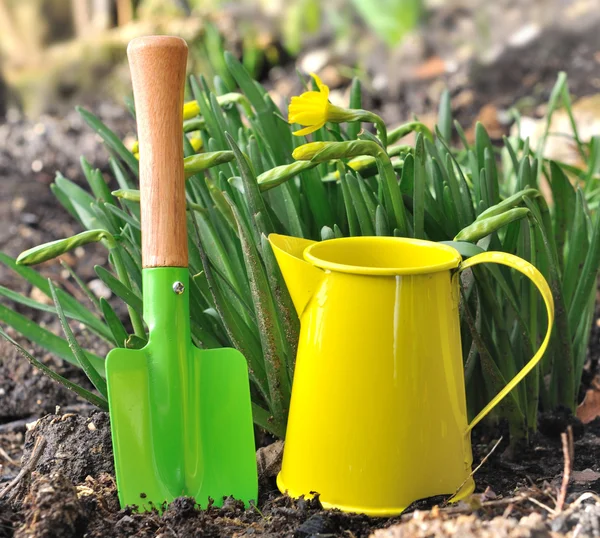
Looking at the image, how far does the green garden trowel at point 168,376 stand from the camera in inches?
45.8

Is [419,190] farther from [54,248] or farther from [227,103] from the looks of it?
[54,248]

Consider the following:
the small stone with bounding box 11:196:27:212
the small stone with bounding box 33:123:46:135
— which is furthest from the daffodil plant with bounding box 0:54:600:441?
the small stone with bounding box 33:123:46:135

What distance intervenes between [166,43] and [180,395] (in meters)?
0.52

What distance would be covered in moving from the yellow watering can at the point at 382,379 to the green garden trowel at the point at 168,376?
126mm

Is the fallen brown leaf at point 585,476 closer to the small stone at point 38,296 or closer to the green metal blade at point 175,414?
the green metal blade at point 175,414

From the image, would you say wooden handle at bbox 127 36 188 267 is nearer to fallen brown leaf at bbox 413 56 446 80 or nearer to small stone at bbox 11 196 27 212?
small stone at bbox 11 196 27 212

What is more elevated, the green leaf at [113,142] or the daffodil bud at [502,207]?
the green leaf at [113,142]

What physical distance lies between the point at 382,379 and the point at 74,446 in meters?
0.53

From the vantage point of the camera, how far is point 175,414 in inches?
46.8

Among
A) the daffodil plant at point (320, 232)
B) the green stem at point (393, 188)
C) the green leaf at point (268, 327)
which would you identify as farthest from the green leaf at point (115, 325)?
the green stem at point (393, 188)

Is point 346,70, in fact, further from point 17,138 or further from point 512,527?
point 512,527

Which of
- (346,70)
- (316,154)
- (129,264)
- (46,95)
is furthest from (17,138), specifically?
(316,154)

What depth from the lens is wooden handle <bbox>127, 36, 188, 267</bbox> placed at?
1170 millimetres

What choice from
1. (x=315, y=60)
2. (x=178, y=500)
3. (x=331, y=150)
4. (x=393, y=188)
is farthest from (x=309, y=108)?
(x=315, y=60)
